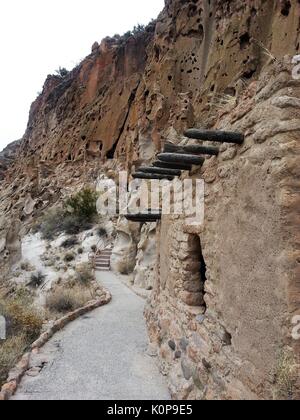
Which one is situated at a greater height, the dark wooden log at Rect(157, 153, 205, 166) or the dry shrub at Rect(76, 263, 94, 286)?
the dark wooden log at Rect(157, 153, 205, 166)

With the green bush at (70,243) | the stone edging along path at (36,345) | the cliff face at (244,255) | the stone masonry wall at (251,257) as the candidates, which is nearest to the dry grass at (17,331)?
the stone edging along path at (36,345)

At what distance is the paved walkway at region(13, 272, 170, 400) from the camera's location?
15.0 feet

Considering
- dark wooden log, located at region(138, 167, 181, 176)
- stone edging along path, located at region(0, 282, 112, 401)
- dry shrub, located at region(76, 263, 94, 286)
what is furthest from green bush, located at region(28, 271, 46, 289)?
dark wooden log, located at region(138, 167, 181, 176)

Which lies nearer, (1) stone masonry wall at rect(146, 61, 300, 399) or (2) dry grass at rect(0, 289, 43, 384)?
(1) stone masonry wall at rect(146, 61, 300, 399)

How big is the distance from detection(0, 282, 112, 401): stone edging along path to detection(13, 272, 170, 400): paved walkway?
4.2 inches

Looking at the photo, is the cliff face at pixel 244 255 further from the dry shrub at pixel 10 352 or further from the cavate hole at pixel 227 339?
the dry shrub at pixel 10 352

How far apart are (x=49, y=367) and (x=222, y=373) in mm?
3222

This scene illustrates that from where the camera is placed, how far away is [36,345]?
20.9ft

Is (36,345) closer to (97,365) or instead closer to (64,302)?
(97,365)

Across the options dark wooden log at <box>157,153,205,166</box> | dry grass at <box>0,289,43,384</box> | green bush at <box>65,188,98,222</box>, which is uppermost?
dark wooden log at <box>157,153,205,166</box>

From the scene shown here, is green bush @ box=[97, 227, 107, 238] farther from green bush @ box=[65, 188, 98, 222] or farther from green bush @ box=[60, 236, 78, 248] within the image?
green bush @ box=[65, 188, 98, 222]

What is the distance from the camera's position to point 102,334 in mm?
7227

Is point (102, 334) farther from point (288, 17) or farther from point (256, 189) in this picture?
point (288, 17)
